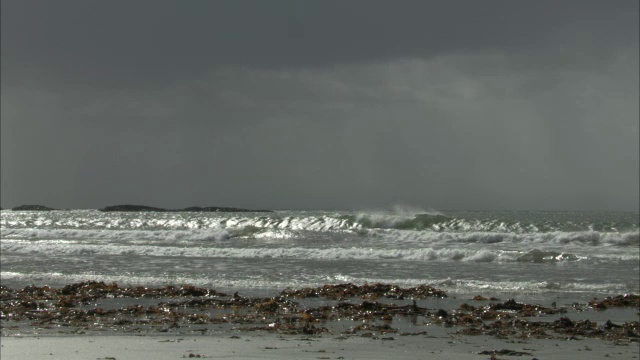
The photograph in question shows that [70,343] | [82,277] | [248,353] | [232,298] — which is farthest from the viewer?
[82,277]

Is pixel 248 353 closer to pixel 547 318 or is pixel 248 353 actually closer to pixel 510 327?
pixel 510 327

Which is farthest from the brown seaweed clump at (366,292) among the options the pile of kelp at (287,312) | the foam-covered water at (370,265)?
the foam-covered water at (370,265)

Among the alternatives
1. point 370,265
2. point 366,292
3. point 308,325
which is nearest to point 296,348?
point 308,325

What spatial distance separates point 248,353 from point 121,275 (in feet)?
36.9

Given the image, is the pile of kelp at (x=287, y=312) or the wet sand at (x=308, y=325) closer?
the wet sand at (x=308, y=325)

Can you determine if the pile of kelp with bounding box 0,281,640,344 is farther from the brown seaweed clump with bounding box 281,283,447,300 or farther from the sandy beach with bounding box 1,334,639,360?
the sandy beach with bounding box 1,334,639,360

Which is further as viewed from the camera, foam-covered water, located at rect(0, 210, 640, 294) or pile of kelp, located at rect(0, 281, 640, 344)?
foam-covered water, located at rect(0, 210, 640, 294)

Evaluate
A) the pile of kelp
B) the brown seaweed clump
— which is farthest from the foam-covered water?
the pile of kelp

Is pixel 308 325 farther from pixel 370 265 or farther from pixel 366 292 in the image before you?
pixel 370 265

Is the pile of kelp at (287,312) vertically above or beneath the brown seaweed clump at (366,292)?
beneath

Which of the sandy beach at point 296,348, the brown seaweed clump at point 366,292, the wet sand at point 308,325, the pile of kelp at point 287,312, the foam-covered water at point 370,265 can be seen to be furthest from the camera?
the foam-covered water at point 370,265

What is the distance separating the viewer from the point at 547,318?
35.9 ft

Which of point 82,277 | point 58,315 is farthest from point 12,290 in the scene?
point 58,315

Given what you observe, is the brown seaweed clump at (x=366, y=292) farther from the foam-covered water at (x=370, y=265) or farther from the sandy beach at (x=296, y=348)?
the sandy beach at (x=296, y=348)
